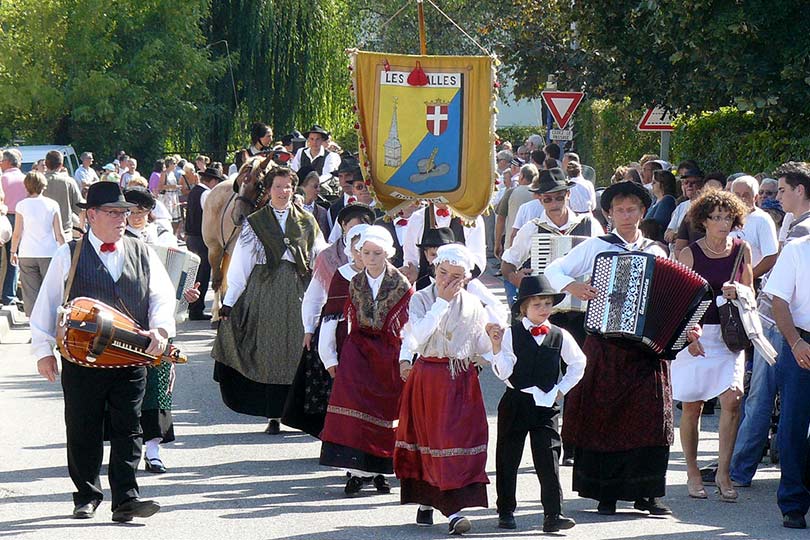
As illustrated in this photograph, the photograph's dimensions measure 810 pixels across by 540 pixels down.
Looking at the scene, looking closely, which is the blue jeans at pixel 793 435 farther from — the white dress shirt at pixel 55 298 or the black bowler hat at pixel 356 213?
the white dress shirt at pixel 55 298

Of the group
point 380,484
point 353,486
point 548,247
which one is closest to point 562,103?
point 548,247

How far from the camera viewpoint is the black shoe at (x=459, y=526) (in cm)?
766

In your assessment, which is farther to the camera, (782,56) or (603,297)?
(782,56)

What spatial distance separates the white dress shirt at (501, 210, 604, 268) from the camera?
33.1 feet

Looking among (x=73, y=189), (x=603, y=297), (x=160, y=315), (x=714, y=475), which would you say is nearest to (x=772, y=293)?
(x=603, y=297)

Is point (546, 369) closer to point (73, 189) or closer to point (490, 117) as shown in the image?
point (490, 117)

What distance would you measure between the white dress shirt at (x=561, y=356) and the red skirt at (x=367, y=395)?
0.99 metres

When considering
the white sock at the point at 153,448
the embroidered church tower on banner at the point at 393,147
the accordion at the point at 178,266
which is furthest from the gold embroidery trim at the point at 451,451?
the embroidered church tower on banner at the point at 393,147

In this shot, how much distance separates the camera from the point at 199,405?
11977 mm

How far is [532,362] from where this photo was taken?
7.76 meters

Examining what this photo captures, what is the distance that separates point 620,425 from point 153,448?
3150 millimetres

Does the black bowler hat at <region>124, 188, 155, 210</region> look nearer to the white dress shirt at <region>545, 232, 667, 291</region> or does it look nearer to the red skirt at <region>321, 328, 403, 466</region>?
the red skirt at <region>321, 328, 403, 466</region>

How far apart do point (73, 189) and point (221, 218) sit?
4.71m

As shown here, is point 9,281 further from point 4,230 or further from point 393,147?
point 393,147
